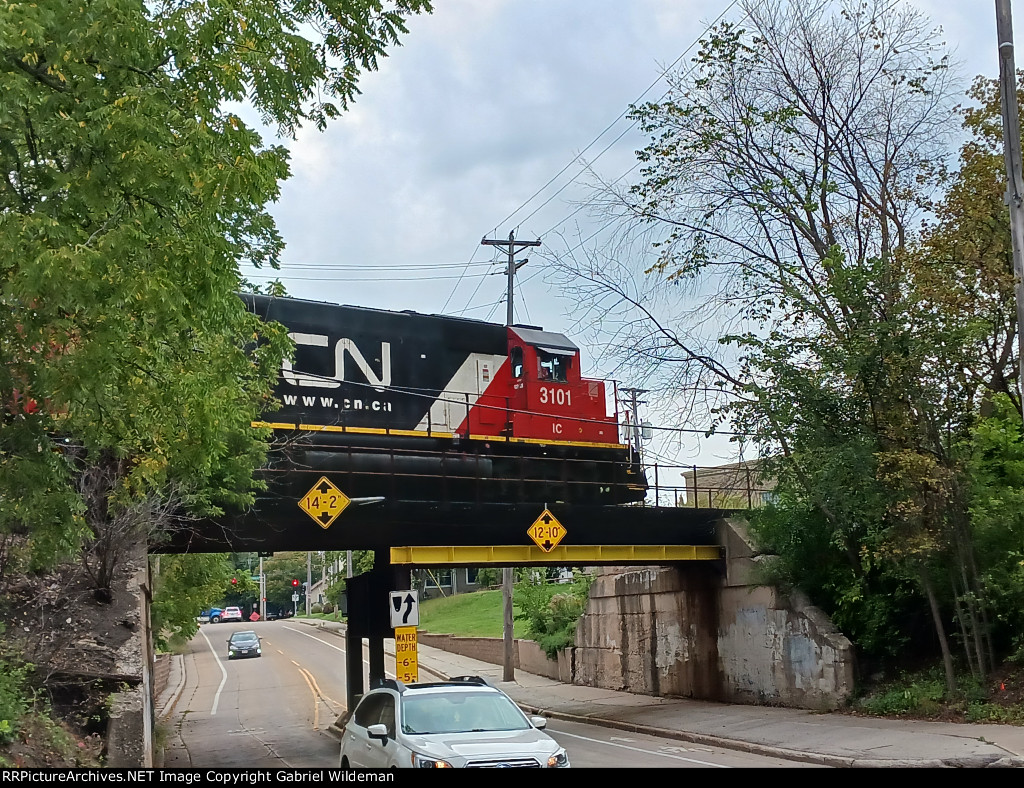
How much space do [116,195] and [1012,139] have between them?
1242 centimetres

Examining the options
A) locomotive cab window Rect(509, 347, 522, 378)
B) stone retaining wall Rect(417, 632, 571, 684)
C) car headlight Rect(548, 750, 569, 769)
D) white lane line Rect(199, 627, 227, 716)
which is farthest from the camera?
stone retaining wall Rect(417, 632, 571, 684)

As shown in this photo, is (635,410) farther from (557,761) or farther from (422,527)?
(557,761)

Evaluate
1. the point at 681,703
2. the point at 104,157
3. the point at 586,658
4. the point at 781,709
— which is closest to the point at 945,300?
the point at 781,709

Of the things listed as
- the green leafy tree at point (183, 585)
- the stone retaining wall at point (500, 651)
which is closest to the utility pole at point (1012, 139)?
the green leafy tree at point (183, 585)

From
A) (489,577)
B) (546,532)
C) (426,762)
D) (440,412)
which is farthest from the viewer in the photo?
(489,577)

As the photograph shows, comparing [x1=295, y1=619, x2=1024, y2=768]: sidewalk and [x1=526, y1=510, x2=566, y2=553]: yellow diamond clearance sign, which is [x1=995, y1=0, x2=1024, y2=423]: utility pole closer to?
[x1=295, y1=619, x2=1024, y2=768]: sidewalk

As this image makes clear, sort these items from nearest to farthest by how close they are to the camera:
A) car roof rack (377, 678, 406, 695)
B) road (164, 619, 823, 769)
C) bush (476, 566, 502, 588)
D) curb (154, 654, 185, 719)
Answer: car roof rack (377, 678, 406, 695)
road (164, 619, 823, 769)
curb (154, 654, 185, 719)
bush (476, 566, 502, 588)

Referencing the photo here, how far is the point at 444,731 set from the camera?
10.5 metres

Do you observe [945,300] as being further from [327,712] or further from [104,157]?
[327,712]

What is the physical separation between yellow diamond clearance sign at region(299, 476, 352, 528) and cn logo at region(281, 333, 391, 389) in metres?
4.55

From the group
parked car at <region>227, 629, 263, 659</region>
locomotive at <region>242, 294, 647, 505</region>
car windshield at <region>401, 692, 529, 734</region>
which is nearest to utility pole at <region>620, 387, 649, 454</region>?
locomotive at <region>242, 294, 647, 505</region>

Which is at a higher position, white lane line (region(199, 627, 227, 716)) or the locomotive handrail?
the locomotive handrail

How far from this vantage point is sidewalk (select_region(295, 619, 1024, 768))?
1432 cm

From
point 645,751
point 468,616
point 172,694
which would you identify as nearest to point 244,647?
point 468,616
